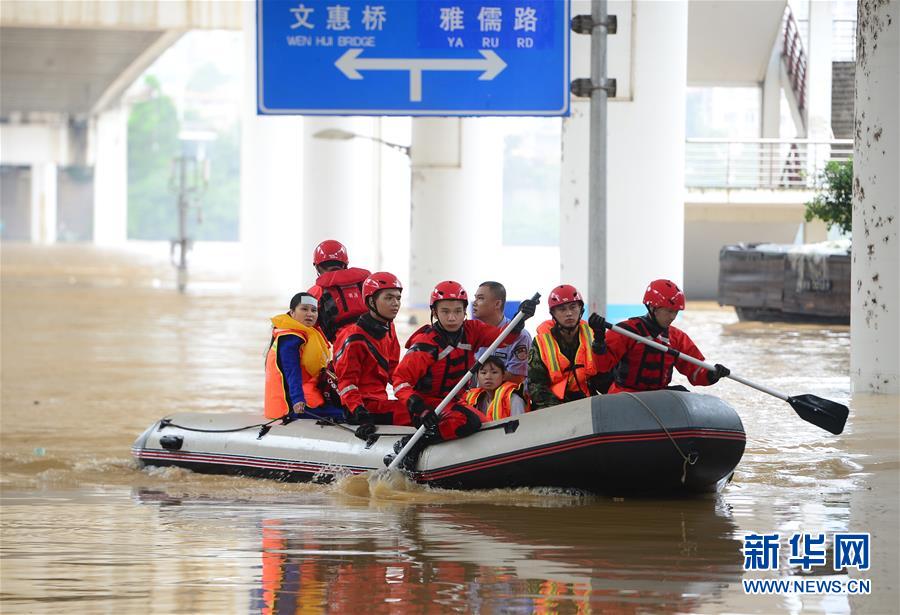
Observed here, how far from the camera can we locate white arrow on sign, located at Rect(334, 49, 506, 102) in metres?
13.5

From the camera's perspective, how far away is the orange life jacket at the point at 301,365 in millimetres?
10078

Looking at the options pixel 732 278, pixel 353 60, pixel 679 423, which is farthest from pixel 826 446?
pixel 732 278

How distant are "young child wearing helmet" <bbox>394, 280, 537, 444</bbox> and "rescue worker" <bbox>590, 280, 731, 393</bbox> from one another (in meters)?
0.63

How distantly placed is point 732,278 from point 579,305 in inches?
690

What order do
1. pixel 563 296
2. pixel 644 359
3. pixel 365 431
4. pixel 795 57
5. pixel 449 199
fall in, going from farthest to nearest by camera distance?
pixel 795 57 → pixel 449 199 → pixel 365 431 → pixel 644 359 → pixel 563 296

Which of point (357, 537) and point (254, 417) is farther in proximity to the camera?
point (254, 417)

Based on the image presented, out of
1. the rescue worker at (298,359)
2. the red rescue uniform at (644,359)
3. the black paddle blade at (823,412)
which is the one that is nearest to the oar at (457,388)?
the red rescue uniform at (644,359)

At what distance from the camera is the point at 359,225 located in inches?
1319

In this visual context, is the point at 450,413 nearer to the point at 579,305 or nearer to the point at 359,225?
the point at 579,305

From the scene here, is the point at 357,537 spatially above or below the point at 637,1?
below

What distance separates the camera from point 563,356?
360 inches

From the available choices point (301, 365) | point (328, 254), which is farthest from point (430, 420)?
point (328, 254)

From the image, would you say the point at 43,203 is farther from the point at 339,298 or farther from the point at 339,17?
the point at 339,298

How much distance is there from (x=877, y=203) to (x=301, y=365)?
6.25 m
